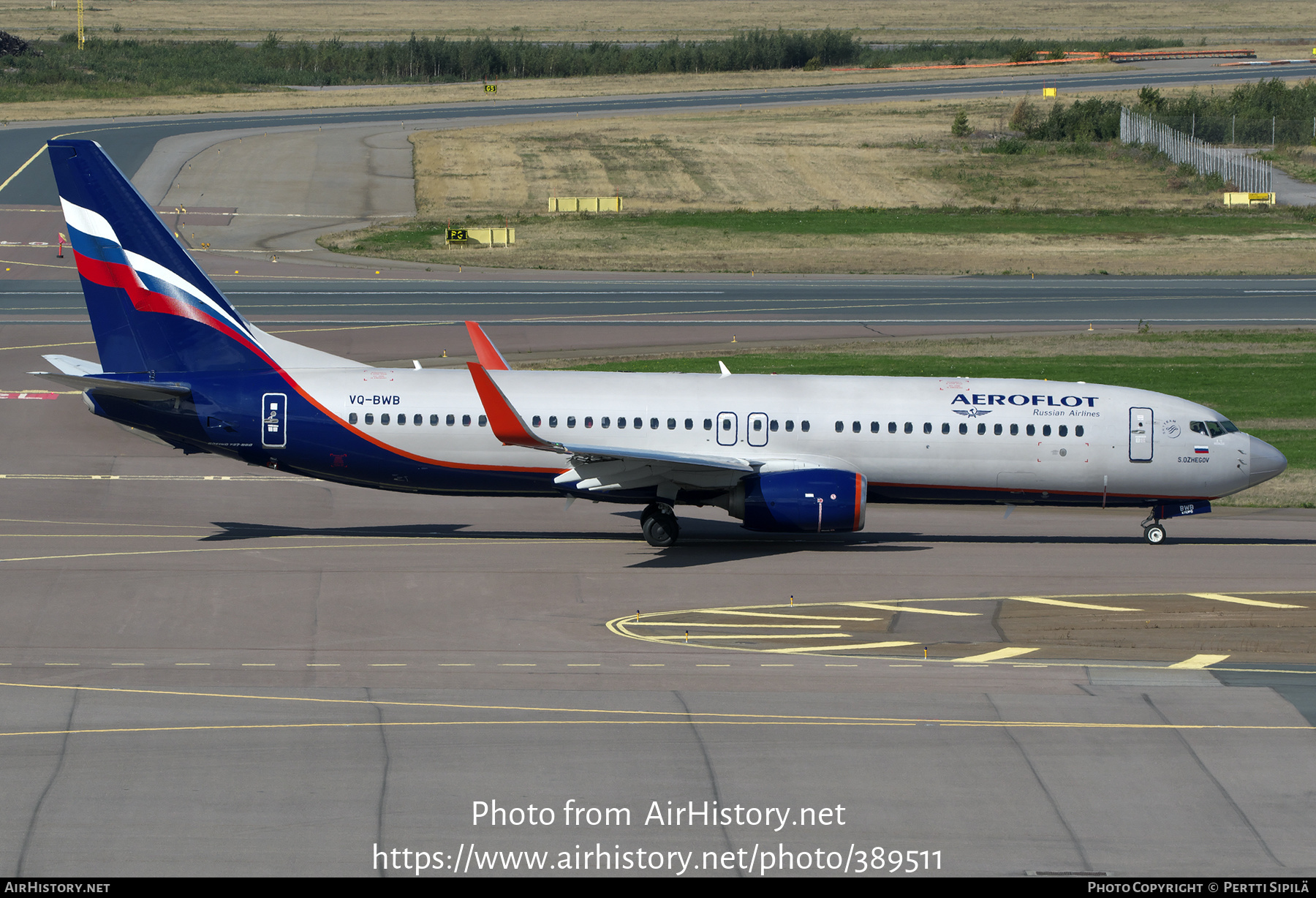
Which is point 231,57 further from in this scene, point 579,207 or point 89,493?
point 89,493

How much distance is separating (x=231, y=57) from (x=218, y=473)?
13751 cm

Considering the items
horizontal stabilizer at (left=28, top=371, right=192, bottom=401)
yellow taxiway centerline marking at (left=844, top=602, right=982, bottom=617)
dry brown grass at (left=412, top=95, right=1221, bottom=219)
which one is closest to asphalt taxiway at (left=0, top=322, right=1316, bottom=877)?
yellow taxiway centerline marking at (left=844, top=602, right=982, bottom=617)

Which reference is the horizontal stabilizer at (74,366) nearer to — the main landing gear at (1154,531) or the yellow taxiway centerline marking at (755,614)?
the yellow taxiway centerline marking at (755,614)

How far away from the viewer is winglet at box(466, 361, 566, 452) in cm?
3155

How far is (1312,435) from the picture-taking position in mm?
44438

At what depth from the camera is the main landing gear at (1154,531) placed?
35062mm

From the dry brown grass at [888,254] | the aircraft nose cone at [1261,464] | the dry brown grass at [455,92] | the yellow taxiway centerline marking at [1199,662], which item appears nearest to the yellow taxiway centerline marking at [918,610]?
the yellow taxiway centerline marking at [1199,662]

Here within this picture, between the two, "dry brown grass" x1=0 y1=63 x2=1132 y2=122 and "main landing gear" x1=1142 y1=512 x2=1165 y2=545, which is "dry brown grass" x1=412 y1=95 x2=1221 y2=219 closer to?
"dry brown grass" x1=0 y1=63 x2=1132 y2=122

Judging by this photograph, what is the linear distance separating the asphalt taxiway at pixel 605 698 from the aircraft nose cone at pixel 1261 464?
178cm

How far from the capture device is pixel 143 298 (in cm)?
3422

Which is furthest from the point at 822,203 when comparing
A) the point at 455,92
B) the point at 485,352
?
the point at 485,352

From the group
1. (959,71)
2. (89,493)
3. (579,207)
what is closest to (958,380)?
(89,493)

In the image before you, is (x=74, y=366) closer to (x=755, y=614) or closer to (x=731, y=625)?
(x=731, y=625)

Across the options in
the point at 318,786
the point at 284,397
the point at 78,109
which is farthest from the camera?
the point at 78,109
